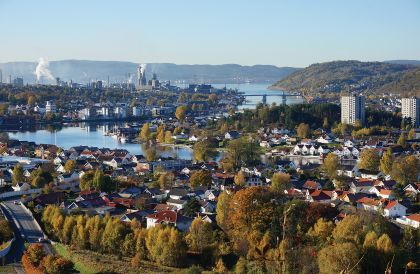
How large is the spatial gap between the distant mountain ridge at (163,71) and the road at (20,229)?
4815 cm

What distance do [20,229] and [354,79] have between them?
86.2 feet

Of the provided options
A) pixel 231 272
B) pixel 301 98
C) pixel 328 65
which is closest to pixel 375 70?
pixel 328 65

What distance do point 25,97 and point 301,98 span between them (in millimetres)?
11077

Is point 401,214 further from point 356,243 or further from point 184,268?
point 184,268

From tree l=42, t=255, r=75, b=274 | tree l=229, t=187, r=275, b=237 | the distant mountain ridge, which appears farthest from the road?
the distant mountain ridge

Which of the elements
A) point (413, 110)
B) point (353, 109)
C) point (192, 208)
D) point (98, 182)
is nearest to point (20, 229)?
point (192, 208)

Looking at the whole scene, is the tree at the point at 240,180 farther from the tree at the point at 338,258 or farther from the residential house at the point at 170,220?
the tree at the point at 338,258

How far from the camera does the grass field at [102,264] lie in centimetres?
357

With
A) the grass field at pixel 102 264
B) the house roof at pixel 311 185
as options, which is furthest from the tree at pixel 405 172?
the grass field at pixel 102 264

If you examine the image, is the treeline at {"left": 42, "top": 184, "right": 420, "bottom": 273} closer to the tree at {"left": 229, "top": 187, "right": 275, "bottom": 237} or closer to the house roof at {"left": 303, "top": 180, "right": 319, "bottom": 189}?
the tree at {"left": 229, "top": 187, "right": 275, "bottom": 237}

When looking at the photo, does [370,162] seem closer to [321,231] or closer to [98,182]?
[98,182]

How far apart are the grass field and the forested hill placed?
717 inches

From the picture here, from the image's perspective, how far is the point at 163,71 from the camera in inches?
2304

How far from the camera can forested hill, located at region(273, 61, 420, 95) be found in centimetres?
2405
